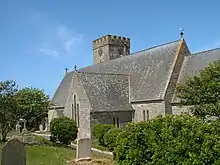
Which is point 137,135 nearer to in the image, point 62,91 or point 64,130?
point 64,130

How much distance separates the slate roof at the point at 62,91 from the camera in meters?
46.1

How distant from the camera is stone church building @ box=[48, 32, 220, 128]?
31031 millimetres

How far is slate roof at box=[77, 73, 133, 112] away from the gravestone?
780 inches

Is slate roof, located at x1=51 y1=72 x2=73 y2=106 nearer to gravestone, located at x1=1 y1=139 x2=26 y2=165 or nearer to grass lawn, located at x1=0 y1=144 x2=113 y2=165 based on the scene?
grass lawn, located at x1=0 y1=144 x2=113 y2=165

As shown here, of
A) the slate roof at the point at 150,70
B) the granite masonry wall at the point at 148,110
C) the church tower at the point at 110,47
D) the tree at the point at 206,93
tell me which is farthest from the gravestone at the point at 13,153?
the church tower at the point at 110,47

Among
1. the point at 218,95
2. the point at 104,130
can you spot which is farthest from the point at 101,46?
the point at 218,95

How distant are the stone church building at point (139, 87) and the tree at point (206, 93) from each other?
8221mm

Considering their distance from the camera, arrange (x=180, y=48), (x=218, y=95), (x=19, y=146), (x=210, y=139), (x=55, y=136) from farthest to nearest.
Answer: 1. (x=180, y=48)
2. (x=55, y=136)
3. (x=218, y=95)
4. (x=19, y=146)
5. (x=210, y=139)

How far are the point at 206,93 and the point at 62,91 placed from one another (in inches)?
1239

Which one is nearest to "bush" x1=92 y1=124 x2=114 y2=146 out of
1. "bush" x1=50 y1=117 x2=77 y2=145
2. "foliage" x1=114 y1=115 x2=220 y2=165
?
"bush" x1=50 y1=117 x2=77 y2=145

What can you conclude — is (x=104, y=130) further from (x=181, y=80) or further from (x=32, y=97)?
(x=181, y=80)

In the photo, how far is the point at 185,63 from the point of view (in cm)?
3262

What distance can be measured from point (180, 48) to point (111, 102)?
8.85 meters

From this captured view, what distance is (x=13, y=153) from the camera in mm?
11523
